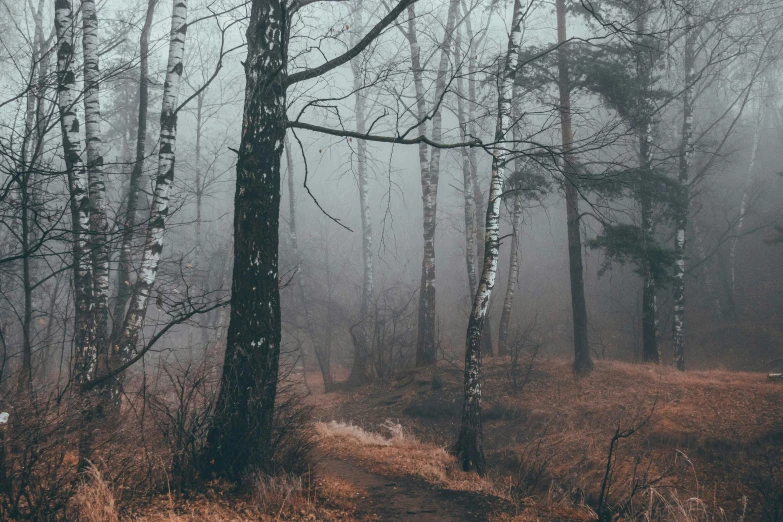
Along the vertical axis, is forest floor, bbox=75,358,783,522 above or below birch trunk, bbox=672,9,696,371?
below

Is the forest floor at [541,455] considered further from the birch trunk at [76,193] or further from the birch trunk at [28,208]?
the birch trunk at [76,193]

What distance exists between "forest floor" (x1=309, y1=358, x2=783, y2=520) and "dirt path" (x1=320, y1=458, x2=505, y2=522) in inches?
1.5

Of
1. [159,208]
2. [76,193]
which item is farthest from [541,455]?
[76,193]

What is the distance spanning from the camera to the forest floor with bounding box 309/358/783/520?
21.7 ft

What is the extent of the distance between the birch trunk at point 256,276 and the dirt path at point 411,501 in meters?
1.26

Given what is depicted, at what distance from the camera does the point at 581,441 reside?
31.0 feet

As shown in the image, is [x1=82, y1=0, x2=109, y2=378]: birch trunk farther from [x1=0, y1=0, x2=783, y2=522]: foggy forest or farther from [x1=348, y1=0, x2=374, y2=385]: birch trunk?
[x1=348, y1=0, x2=374, y2=385]: birch trunk

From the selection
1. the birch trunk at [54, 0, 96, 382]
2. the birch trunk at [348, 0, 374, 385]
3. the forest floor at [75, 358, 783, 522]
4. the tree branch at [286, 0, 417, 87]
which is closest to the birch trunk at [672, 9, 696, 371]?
the forest floor at [75, 358, 783, 522]

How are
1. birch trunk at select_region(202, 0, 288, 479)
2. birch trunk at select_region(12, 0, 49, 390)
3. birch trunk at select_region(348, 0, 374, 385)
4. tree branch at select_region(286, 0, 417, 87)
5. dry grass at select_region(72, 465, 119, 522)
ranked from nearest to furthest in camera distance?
dry grass at select_region(72, 465, 119, 522)
birch trunk at select_region(12, 0, 49, 390)
birch trunk at select_region(202, 0, 288, 479)
tree branch at select_region(286, 0, 417, 87)
birch trunk at select_region(348, 0, 374, 385)

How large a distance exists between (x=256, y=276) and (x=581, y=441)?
7.01 meters

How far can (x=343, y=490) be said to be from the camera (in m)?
5.57

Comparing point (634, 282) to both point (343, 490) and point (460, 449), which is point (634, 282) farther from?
point (343, 490)

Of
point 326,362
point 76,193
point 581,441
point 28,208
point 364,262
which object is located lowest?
point 581,441

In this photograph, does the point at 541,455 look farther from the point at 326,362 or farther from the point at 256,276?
the point at 326,362
